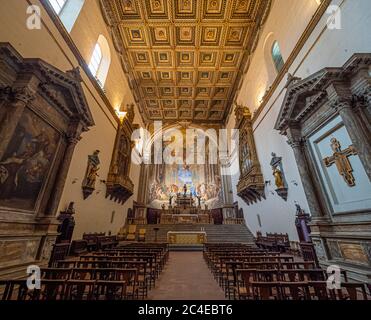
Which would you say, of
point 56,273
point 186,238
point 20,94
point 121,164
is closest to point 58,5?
point 20,94

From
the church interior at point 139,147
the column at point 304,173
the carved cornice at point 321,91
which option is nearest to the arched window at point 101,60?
the church interior at point 139,147

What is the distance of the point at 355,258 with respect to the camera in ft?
13.2

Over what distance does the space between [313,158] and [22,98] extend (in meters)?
8.45

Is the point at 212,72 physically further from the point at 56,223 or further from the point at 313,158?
the point at 56,223

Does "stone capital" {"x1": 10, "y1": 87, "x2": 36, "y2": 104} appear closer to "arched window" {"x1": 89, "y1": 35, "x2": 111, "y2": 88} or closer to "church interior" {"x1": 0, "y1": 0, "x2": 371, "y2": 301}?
"church interior" {"x1": 0, "y1": 0, "x2": 371, "y2": 301}

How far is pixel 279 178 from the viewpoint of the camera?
7988 millimetres

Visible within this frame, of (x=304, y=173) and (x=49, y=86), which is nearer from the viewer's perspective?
(x=49, y=86)

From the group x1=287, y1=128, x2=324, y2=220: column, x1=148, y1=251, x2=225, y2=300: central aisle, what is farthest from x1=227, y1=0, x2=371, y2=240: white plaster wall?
x1=148, y1=251, x2=225, y2=300: central aisle

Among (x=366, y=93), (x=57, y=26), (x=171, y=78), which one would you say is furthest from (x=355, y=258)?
(x=171, y=78)

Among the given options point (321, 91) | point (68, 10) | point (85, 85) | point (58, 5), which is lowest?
point (321, 91)

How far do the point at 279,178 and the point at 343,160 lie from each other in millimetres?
3508

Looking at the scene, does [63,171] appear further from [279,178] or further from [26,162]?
[279,178]

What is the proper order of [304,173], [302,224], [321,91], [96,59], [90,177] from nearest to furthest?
[321,91]
[304,173]
[302,224]
[90,177]
[96,59]
